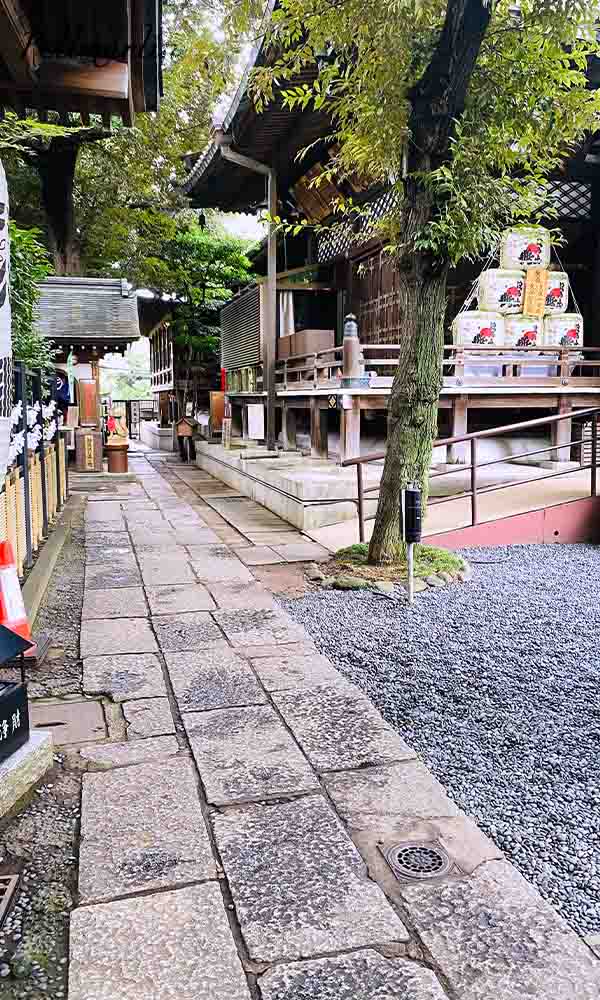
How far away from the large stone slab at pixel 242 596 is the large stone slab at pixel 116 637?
73 cm

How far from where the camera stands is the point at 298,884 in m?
2.19

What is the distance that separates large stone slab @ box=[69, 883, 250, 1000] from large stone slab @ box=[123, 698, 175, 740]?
116 centimetres

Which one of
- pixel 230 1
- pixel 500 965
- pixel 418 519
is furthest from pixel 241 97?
pixel 500 965

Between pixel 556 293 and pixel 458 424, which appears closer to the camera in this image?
pixel 458 424

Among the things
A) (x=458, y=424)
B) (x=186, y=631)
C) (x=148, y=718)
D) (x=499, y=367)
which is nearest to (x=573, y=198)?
(x=499, y=367)

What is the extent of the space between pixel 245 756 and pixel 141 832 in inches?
25.2

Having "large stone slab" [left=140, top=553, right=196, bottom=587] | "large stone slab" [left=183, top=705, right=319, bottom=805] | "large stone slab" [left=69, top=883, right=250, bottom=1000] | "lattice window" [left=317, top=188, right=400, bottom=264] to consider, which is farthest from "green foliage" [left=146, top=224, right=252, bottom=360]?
"large stone slab" [left=69, top=883, right=250, bottom=1000]

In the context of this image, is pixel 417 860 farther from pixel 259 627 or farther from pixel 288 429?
pixel 288 429

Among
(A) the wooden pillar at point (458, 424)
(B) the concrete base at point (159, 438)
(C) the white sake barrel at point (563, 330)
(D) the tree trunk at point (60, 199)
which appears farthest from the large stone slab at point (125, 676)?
(B) the concrete base at point (159, 438)

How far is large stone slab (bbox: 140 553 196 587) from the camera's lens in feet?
20.3

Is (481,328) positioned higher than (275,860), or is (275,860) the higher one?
(481,328)

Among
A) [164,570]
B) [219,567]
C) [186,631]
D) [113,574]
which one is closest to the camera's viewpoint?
[186,631]

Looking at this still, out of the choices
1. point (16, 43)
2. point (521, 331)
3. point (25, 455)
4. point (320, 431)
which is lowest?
point (25, 455)

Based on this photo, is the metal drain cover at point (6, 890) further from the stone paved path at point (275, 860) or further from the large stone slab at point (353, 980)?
the large stone slab at point (353, 980)
